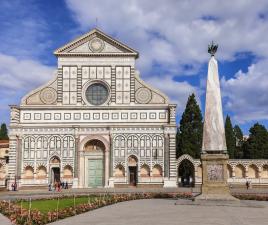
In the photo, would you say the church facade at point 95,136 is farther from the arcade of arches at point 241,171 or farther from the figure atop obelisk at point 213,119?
the figure atop obelisk at point 213,119

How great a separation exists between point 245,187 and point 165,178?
28.0 feet

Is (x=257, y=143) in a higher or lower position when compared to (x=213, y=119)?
higher

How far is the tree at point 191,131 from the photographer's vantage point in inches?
2053

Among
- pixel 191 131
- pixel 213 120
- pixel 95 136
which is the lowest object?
pixel 213 120

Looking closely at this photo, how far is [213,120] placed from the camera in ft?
73.6

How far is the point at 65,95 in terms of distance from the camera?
47.2m

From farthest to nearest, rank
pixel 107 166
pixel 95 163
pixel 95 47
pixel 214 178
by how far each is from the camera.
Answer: pixel 95 47 → pixel 95 163 → pixel 107 166 → pixel 214 178

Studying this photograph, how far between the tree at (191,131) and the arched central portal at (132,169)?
8088 millimetres

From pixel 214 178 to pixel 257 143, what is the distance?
4164cm

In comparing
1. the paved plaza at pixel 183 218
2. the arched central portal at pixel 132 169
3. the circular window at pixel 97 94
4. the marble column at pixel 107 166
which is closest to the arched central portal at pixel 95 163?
the marble column at pixel 107 166

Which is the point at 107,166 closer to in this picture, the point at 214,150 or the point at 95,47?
the point at 95,47

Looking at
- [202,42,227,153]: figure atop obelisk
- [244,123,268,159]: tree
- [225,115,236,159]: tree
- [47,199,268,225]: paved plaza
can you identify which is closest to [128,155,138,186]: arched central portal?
[225,115,236,159]: tree

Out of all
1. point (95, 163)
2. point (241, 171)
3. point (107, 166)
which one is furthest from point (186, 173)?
point (95, 163)

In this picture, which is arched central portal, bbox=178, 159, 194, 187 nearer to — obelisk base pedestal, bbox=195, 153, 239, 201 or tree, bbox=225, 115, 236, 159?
tree, bbox=225, 115, 236, 159
